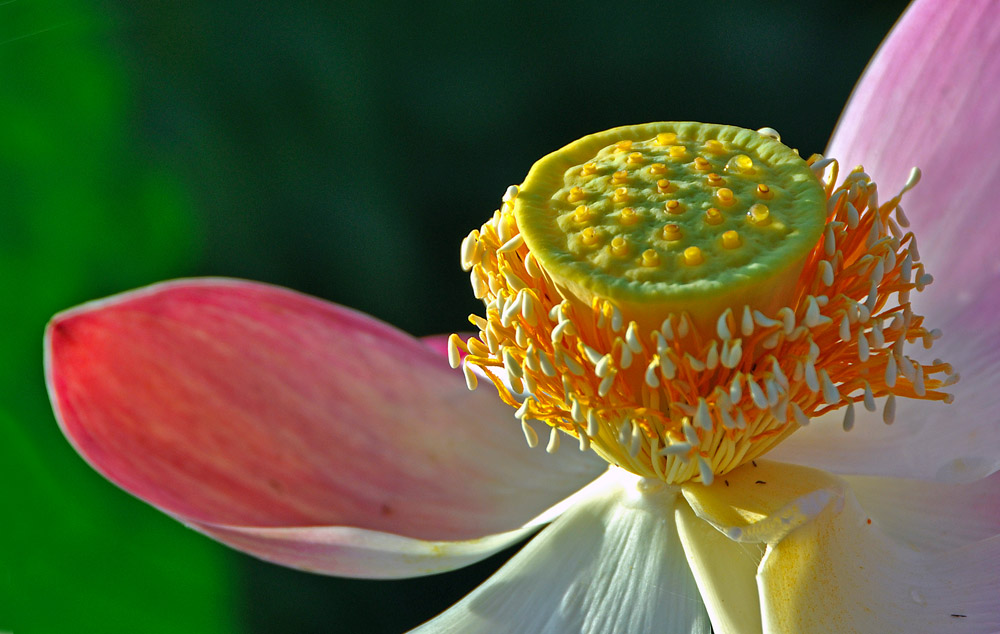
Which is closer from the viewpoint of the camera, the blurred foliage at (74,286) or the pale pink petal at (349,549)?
the pale pink petal at (349,549)

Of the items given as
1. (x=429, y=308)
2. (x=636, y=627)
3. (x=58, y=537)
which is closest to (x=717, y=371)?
(x=636, y=627)

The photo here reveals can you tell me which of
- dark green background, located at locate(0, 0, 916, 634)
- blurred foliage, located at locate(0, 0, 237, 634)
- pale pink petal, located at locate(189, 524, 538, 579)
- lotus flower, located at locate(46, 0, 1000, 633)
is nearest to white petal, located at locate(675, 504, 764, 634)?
lotus flower, located at locate(46, 0, 1000, 633)

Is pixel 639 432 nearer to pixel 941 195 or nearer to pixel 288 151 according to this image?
pixel 941 195

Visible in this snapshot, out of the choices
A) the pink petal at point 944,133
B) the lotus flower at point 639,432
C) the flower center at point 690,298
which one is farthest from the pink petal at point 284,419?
the pink petal at point 944,133

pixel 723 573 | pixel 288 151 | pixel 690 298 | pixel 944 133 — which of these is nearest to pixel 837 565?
pixel 723 573

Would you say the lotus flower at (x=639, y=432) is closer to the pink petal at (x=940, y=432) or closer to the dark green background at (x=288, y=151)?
the pink petal at (x=940, y=432)

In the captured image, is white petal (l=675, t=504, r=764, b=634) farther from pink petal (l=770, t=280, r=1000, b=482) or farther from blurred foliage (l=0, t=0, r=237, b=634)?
blurred foliage (l=0, t=0, r=237, b=634)

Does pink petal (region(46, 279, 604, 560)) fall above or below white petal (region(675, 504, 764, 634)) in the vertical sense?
above
